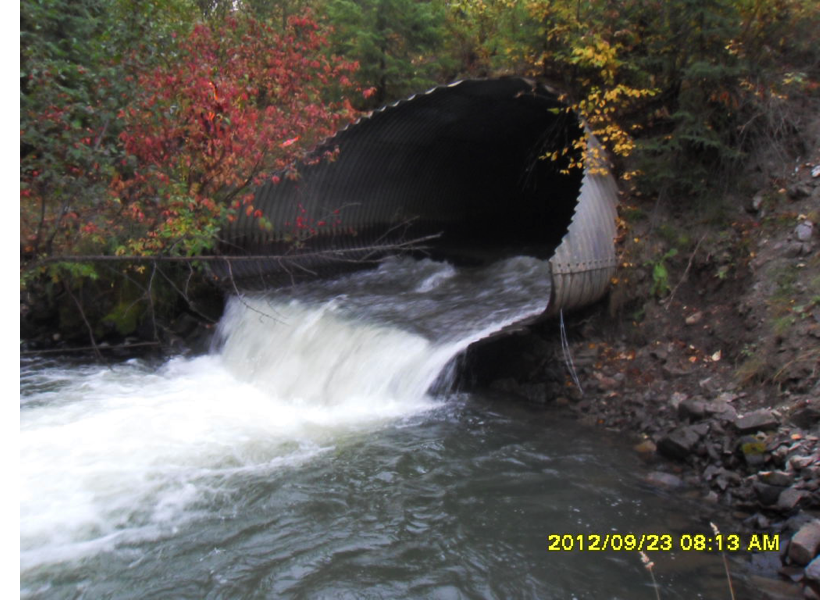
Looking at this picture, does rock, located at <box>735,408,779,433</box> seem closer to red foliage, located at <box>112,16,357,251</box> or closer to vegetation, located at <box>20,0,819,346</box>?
vegetation, located at <box>20,0,819,346</box>

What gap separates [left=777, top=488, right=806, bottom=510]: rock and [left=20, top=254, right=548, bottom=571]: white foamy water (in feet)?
12.1

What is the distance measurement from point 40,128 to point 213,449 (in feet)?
12.0

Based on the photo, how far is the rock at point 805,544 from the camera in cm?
407

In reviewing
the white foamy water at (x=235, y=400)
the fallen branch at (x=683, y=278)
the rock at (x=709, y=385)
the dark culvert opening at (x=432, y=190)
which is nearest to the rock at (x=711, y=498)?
the rock at (x=709, y=385)

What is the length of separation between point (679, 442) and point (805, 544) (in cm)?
154

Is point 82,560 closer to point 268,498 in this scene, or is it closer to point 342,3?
point 268,498

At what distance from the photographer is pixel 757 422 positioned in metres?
5.29

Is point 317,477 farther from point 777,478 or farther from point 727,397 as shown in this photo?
point 727,397

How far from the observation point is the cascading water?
4371 millimetres

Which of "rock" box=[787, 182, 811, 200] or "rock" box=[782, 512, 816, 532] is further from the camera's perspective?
"rock" box=[787, 182, 811, 200]

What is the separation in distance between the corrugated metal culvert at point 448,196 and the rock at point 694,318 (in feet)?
3.36

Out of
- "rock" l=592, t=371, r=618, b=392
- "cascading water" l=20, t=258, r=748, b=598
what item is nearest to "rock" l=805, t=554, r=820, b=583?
"cascading water" l=20, t=258, r=748, b=598

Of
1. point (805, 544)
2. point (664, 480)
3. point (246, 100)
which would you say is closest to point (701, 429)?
point (664, 480)
